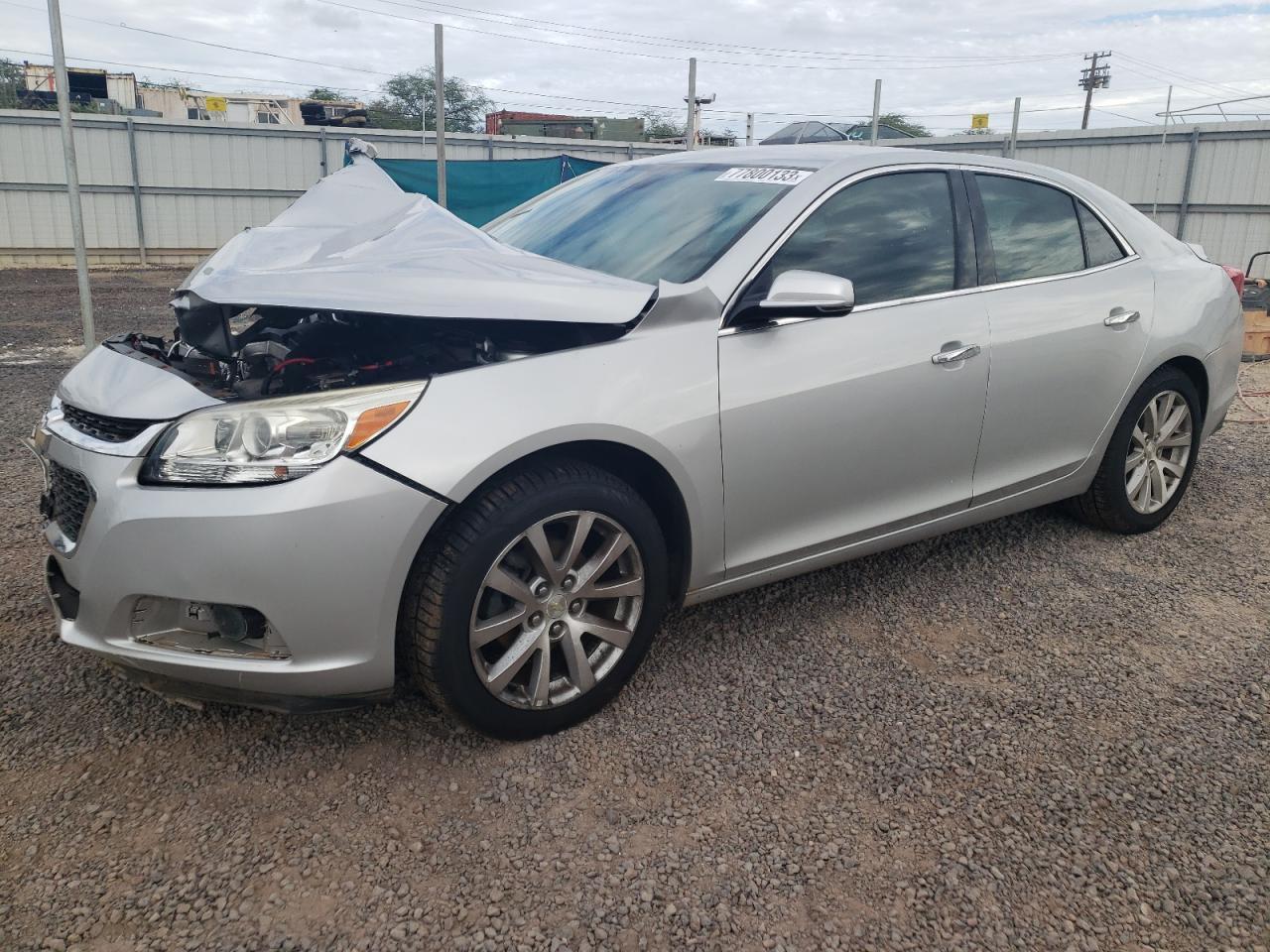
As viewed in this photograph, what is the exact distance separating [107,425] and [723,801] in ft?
5.98

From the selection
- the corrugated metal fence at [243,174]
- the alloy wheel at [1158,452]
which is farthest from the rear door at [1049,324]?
the corrugated metal fence at [243,174]

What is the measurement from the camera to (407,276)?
2.61 metres

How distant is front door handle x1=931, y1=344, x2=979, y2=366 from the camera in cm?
329

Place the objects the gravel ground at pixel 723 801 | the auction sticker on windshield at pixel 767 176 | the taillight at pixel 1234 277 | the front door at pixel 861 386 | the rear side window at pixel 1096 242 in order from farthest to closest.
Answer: the taillight at pixel 1234 277
the rear side window at pixel 1096 242
the auction sticker on windshield at pixel 767 176
the front door at pixel 861 386
the gravel ground at pixel 723 801

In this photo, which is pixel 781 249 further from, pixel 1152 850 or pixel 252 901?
pixel 252 901

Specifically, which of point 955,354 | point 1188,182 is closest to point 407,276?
point 955,354

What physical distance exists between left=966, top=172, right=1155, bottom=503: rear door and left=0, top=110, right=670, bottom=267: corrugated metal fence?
14.9 meters

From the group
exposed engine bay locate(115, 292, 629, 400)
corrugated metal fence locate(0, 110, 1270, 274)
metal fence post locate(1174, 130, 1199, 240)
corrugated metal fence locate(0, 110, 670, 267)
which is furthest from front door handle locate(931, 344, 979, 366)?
corrugated metal fence locate(0, 110, 670, 267)

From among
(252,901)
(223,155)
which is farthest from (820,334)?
(223,155)

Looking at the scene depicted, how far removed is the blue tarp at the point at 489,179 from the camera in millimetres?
13781

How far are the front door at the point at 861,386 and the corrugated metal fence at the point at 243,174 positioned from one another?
13.3 metres

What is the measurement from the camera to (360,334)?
298 cm

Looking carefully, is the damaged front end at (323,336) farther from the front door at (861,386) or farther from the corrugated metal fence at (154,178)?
the corrugated metal fence at (154,178)

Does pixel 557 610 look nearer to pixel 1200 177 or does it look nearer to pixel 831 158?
pixel 831 158
